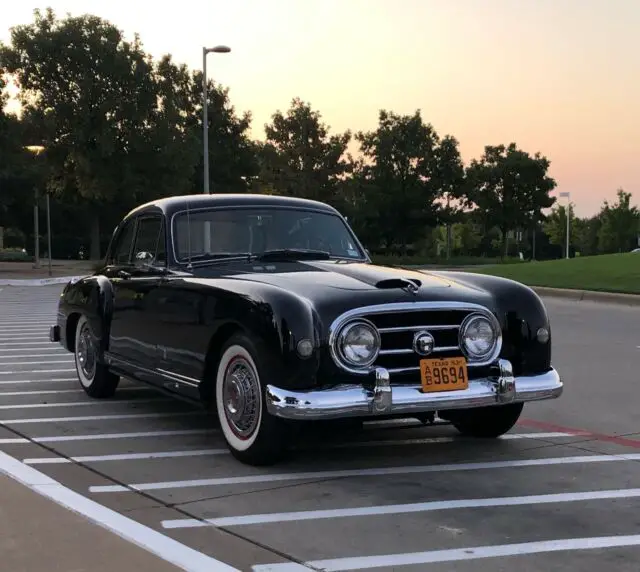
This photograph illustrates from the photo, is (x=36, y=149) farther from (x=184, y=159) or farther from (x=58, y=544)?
(x=58, y=544)

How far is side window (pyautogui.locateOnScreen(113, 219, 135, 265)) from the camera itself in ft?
24.9

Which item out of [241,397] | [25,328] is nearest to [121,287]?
[241,397]

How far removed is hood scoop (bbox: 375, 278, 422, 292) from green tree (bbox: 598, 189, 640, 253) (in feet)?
252

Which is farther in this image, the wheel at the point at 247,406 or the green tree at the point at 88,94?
the green tree at the point at 88,94

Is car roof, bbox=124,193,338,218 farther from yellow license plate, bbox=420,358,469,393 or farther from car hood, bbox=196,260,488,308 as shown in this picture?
yellow license plate, bbox=420,358,469,393

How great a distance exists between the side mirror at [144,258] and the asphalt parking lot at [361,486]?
1229 millimetres

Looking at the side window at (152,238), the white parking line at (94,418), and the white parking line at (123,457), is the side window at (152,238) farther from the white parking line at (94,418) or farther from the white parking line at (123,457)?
the white parking line at (123,457)

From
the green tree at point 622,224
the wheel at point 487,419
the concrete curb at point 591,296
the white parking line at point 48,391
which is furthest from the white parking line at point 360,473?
the green tree at point 622,224

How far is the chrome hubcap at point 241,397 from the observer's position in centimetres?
539

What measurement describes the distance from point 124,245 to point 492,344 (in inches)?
141

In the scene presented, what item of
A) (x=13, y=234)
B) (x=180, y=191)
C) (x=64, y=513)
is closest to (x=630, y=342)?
(x=64, y=513)

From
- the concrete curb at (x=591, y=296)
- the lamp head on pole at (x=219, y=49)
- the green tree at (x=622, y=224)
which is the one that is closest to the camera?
the concrete curb at (x=591, y=296)

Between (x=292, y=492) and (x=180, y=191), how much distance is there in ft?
136

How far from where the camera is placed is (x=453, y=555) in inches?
153
